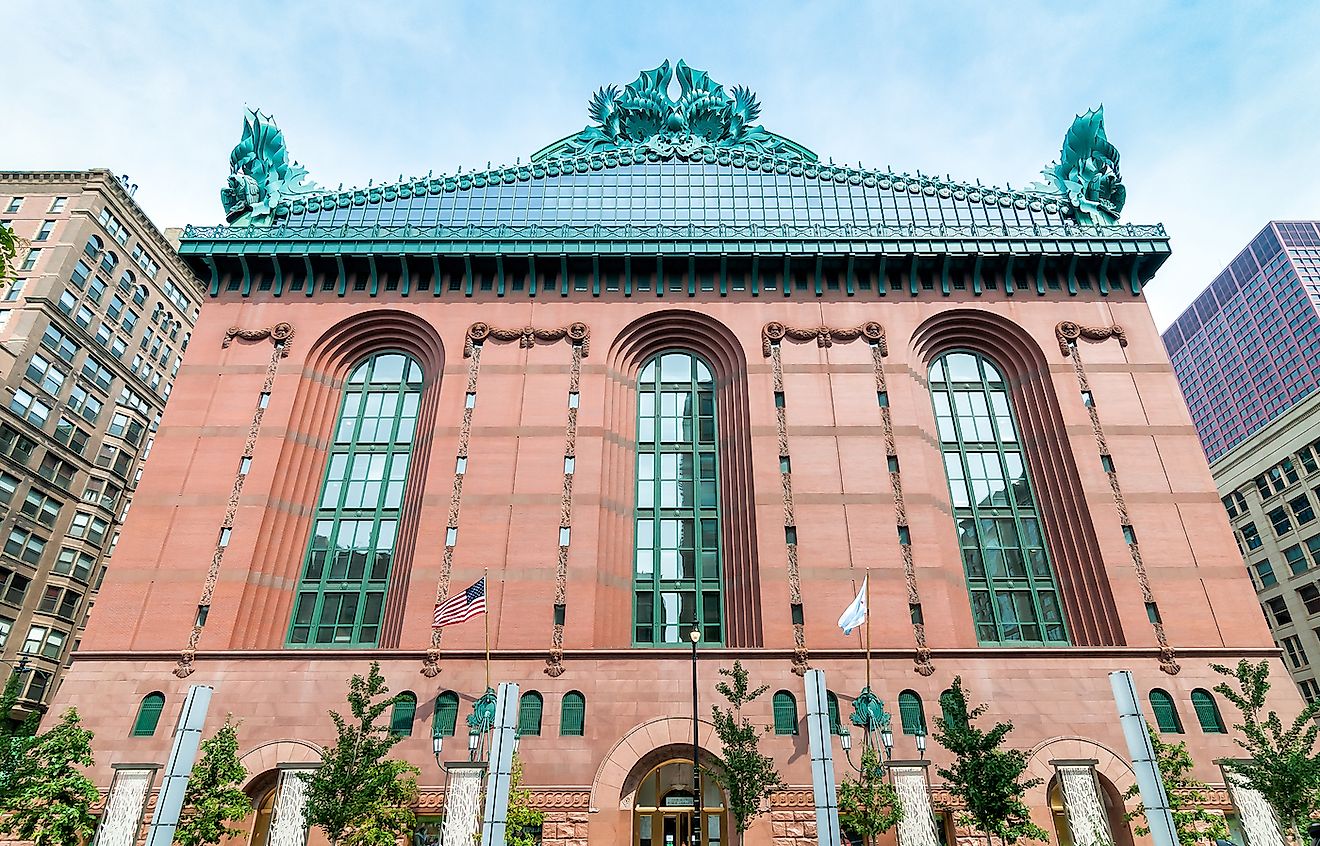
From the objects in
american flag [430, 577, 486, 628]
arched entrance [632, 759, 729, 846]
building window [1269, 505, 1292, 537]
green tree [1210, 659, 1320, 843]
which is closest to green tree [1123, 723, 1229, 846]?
green tree [1210, 659, 1320, 843]

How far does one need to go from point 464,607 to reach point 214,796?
9147 millimetres

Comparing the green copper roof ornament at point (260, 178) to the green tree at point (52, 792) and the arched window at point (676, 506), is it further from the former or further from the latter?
the green tree at point (52, 792)

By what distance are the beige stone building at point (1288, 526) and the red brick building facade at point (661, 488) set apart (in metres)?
36.7

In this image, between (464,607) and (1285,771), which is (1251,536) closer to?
(1285,771)

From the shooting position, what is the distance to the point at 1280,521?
63188mm

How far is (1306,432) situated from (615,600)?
59862 millimetres

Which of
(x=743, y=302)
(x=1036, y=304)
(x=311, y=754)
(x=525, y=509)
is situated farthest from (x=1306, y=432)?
(x=311, y=754)

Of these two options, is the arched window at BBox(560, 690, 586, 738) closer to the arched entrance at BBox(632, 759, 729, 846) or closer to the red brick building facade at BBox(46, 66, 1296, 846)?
the red brick building facade at BBox(46, 66, 1296, 846)

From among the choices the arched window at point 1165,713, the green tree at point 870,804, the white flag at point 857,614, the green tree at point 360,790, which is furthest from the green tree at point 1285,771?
the green tree at point 360,790

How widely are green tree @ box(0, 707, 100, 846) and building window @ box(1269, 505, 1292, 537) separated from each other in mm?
76650

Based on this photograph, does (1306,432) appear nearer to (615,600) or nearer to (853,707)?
(853,707)

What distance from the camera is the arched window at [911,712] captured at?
2764cm

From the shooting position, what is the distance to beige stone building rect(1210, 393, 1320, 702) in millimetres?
59406

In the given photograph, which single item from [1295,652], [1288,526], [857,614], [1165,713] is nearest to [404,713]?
[857,614]
